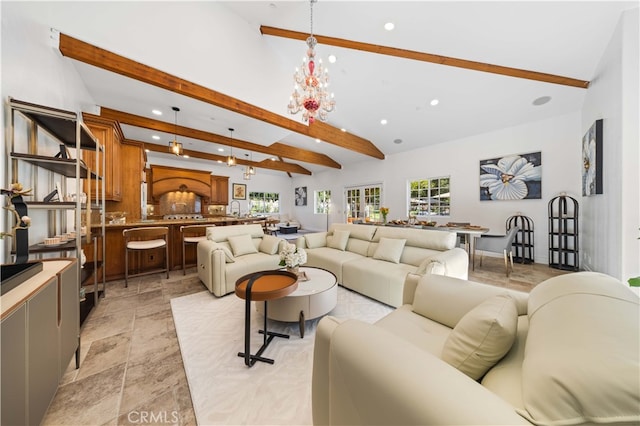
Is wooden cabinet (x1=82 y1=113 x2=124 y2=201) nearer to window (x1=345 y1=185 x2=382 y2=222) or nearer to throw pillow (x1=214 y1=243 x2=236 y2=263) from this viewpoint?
throw pillow (x1=214 y1=243 x2=236 y2=263)

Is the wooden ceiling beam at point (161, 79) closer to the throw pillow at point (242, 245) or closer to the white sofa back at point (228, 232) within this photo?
the white sofa back at point (228, 232)

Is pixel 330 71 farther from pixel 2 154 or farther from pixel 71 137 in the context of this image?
pixel 2 154

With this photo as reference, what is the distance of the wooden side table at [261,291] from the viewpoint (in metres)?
1.60

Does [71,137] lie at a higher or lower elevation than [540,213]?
higher

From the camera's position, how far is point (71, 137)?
2.35 m

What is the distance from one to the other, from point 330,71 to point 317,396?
4.75 m

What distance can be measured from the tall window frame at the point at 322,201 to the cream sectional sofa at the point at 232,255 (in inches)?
227

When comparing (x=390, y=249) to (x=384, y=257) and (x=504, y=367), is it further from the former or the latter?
(x=504, y=367)

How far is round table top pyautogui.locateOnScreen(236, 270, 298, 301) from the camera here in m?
1.60

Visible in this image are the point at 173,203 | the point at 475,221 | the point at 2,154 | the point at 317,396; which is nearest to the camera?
the point at 317,396

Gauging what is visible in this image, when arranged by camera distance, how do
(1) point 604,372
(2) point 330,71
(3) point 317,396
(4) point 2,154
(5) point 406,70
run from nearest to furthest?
(1) point 604,372
(3) point 317,396
(4) point 2,154
(5) point 406,70
(2) point 330,71

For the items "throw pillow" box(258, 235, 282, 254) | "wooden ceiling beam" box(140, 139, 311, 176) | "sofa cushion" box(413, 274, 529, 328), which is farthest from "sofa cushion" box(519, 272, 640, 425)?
"wooden ceiling beam" box(140, 139, 311, 176)

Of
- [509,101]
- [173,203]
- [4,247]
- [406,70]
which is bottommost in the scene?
[4,247]

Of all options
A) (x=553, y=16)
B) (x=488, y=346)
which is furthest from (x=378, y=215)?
(x=488, y=346)
